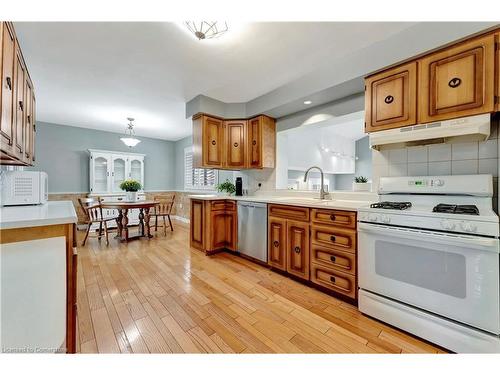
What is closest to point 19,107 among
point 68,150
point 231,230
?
point 231,230

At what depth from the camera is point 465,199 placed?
1544 millimetres

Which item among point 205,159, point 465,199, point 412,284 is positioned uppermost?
point 205,159

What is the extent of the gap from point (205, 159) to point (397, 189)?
2500 millimetres

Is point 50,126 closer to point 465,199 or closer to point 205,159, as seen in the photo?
point 205,159

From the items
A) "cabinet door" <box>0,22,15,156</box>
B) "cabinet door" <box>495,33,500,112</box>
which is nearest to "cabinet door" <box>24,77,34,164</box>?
"cabinet door" <box>0,22,15,156</box>

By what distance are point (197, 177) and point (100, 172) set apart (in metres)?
2.32

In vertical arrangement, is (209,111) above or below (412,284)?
above

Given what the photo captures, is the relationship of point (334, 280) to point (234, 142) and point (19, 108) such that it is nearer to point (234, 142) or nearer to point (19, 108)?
point (234, 142)

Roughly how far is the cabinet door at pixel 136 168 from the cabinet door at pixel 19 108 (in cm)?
382

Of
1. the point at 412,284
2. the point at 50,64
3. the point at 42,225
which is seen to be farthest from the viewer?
the point at 50,64

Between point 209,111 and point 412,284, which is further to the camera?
point 209,111

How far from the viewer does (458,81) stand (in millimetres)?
1510

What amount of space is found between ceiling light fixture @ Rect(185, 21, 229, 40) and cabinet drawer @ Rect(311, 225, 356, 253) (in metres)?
1.98
